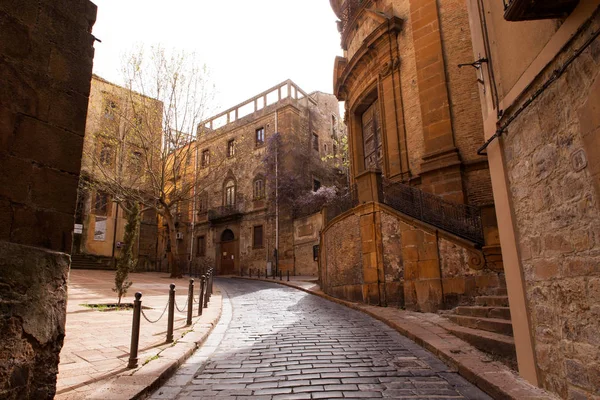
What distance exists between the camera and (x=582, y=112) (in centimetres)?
301

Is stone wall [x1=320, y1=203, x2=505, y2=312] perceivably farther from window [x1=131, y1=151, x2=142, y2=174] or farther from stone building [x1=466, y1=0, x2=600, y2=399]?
window [x1=131, y1=151, x2=142, y2=174]

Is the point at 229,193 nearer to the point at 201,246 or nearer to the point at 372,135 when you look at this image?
the point at 201,246

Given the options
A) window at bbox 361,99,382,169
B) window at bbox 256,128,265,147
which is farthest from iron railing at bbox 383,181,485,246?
window at bbox 256,128,265,147

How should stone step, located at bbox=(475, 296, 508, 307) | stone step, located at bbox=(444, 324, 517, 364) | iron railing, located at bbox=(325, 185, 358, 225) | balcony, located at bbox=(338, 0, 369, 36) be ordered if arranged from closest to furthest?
stone step, located at bbox=(444, 324, 517, 364), stone step, located at bbox=(475, 296, 508, 307), iron railing, located at bbox=(325, 185, 358, 225), balcony, located at bbox=(338, 0, 369, 36)

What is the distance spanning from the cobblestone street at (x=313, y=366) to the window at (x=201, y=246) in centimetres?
2473

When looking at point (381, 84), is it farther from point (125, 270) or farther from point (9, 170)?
point (9, 170)

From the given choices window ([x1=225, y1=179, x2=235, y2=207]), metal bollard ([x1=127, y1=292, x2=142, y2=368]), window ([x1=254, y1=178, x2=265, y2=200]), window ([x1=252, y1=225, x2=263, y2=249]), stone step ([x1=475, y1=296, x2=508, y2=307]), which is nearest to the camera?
metal bollard ([x1=127, y1=292, x2=142, y2=368])

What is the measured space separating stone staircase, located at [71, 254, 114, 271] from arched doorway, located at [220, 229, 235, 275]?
25.8 feet

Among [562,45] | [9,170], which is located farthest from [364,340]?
[9,170]

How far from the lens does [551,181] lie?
348 centimetres

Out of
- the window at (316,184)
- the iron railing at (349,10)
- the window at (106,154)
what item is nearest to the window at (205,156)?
the window at (106,154)

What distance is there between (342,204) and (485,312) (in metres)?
6.54

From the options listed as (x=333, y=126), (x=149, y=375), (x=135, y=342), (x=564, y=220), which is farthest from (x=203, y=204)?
(x=564, y=220)

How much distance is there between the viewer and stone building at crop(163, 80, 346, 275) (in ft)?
84.4
